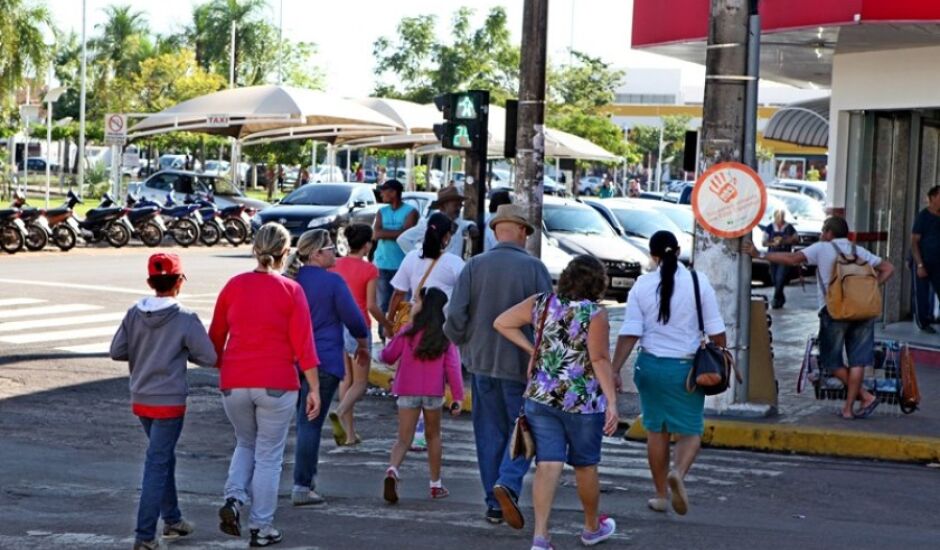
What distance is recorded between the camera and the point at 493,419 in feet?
29.2

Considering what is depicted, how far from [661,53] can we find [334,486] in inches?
452

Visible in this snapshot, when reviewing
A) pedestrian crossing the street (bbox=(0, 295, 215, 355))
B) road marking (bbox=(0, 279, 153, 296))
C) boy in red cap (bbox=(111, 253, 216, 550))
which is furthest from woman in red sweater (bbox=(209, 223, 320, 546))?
road marking (bbox=(0, 279, 153, 296))

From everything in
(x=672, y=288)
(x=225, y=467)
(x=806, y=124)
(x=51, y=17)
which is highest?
(x=51, y=17)

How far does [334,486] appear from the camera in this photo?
10141 mm

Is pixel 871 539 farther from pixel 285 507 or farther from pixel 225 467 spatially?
pixel 225 467

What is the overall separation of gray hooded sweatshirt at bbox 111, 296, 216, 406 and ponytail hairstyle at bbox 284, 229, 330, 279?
4.71 ft

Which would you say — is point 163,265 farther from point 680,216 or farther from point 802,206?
point 802,206

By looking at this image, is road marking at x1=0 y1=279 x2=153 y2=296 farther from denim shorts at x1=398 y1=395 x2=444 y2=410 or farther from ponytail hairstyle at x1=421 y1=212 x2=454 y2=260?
denim shorts at x1=398 y1=395 x2=444 y2=410

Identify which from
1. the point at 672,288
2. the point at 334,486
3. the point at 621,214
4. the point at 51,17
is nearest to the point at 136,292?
the point at 621,214

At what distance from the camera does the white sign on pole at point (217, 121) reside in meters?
36.7

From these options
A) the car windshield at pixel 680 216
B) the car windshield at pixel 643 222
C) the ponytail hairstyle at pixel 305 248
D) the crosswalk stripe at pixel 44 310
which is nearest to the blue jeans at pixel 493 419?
the ponytail hairstyle at pixel 305 248

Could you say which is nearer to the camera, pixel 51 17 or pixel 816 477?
pixel 816 477

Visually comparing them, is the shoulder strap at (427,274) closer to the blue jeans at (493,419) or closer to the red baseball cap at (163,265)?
the blue jeans at (493,419)

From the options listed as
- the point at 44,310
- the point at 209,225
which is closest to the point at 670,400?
the point at 44,310
